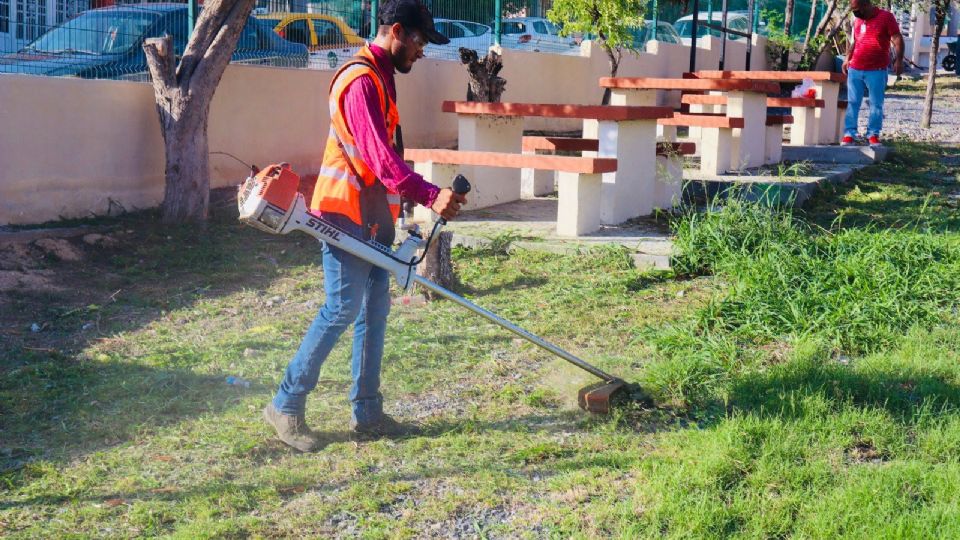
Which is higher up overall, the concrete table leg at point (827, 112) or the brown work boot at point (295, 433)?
the concrete table leg at point (827, 112)

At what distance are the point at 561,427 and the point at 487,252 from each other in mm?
3391

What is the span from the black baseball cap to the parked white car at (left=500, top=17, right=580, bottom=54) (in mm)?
10280

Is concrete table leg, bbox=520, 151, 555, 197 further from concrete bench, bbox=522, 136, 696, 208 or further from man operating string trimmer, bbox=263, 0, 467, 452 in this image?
man operating string trimmer, bbox=263, 0, 467, 452

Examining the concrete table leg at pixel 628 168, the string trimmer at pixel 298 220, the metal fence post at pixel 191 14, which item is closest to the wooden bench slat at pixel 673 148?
the concrete table leg at pixel 628 168

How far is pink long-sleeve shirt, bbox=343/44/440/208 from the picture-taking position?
3.97m

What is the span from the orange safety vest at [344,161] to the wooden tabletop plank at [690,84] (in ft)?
22.6

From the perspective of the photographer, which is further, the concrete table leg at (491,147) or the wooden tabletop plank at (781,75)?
the wooden tabletop plank at (781,75)

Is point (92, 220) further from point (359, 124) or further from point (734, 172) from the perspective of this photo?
point (734, 172)

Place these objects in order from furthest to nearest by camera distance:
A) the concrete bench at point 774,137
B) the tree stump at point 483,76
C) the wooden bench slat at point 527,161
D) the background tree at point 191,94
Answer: the concrete bench at point 774,137 < the tree stump at point 483,76 < the background tree at point 191,94 < the wooden bench slat at point 527,161

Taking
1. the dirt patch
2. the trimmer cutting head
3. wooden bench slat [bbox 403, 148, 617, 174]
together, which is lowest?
the trimmer cutting head

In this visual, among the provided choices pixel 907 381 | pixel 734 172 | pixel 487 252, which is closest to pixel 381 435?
pixel 907 381

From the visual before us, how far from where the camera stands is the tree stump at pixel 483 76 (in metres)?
10.1

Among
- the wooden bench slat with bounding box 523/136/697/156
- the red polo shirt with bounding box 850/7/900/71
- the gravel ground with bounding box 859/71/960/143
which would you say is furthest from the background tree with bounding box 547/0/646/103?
the gravel ground with bounding box 859/71/960/143

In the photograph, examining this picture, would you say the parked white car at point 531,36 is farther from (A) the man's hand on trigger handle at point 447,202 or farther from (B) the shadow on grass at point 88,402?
(A) the man's hand on trigger handle at point 447,202
